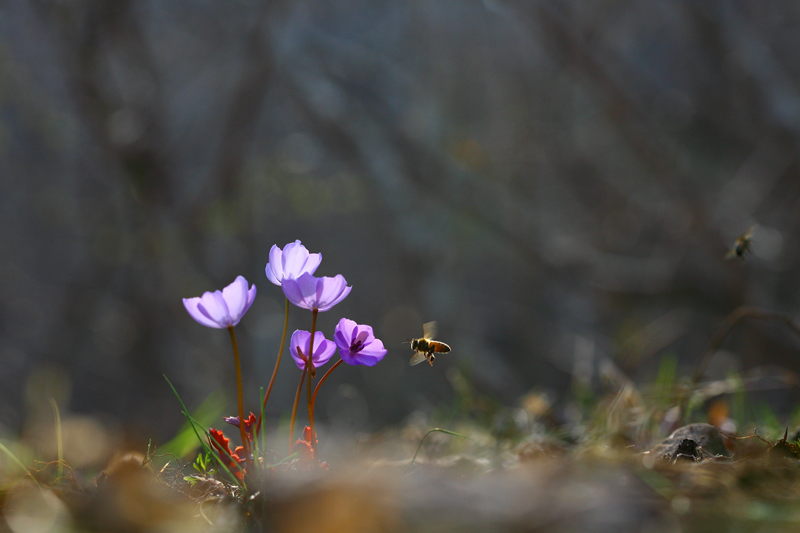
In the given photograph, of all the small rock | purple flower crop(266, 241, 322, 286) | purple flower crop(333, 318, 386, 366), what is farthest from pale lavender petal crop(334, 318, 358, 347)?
the small rock

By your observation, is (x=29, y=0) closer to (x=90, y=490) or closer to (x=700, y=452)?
(x=90, y=490)

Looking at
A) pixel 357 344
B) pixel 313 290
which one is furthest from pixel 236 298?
pixel 357 344

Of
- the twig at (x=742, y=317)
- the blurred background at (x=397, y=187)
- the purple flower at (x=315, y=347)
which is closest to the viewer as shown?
the purple flower at (x=315, y=347)

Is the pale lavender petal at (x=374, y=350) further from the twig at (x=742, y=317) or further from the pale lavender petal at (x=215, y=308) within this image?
the twig at (x=742, y=317)

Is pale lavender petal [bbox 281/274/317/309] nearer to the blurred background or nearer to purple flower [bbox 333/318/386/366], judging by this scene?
purple flower [bbox 333/318/386/366]

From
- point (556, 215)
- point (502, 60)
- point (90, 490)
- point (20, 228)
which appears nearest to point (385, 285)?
point (556, 215)

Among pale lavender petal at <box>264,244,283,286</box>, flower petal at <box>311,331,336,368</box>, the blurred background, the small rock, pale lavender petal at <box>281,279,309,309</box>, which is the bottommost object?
the small rock

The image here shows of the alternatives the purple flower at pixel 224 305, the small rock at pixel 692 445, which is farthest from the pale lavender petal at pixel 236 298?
the small rock at pixel 692 445
